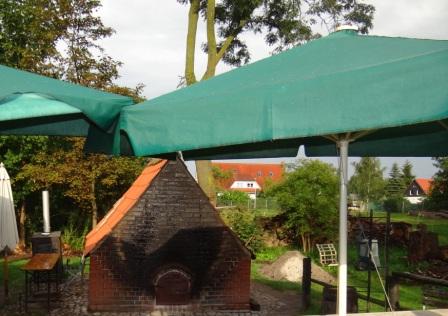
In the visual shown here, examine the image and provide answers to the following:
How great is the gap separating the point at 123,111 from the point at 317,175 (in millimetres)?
15826

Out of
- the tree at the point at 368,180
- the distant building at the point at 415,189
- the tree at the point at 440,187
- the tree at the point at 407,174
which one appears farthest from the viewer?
the distant building at the point at 415,189

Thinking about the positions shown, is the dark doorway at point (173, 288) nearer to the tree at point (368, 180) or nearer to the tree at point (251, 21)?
the tree at point (251, 21)

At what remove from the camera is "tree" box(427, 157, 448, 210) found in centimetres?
3231

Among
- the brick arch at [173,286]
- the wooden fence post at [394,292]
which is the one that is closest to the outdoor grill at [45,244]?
the brick arch at [173,286]

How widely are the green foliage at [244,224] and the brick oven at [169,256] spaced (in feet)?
25.3

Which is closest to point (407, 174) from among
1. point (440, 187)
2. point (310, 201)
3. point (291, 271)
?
point (440, 187)

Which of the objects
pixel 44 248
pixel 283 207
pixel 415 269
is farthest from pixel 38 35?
pixel 415 269

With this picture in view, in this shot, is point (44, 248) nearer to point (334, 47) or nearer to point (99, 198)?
point (99, 198)

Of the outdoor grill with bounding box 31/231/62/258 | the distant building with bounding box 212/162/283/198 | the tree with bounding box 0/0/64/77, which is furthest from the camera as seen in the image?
the distant building with bounding box 212/162/283/198

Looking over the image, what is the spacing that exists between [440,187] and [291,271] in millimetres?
22594

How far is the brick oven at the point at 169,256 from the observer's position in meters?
8.88

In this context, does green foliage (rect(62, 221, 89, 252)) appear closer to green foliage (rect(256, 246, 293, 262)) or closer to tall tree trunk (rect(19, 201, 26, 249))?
tall tree trunk (rect(19, 201, 26, 249))

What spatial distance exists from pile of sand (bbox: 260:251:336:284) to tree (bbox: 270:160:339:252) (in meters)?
3.22

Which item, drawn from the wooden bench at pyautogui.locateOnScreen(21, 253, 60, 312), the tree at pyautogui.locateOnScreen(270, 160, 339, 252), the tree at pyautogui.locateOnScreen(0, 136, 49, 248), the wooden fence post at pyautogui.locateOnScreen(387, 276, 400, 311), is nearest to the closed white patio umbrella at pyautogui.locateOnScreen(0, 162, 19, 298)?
the wooden bench at pyautogui.locateOnScreen(21, 253, 60, 312)
